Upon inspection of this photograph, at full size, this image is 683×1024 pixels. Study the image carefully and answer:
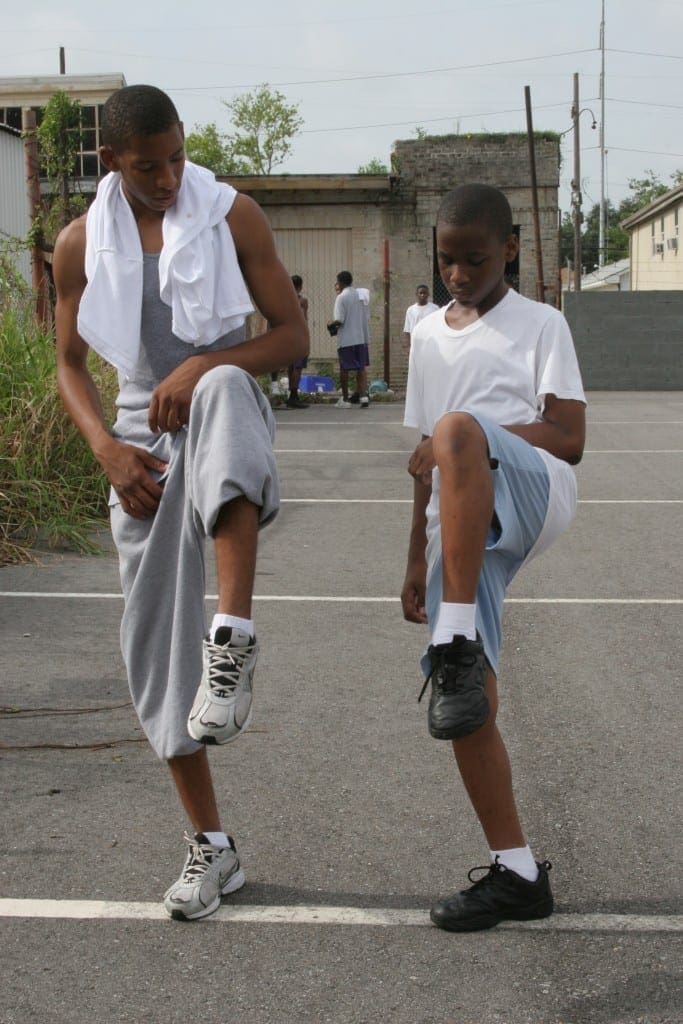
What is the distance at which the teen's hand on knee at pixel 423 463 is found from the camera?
3.29m

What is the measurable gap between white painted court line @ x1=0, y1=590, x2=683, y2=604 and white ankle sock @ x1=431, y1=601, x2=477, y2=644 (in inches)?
170

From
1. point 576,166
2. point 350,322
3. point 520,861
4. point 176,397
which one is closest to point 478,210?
point 176,397

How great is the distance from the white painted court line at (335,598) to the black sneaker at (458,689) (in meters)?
4.31

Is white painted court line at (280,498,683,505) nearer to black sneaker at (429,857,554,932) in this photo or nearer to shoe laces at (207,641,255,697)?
black sneaker at (429,857,554,932)

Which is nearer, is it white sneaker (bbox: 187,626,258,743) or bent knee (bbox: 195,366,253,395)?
white sneaker (bbox: 187,626,258,743)

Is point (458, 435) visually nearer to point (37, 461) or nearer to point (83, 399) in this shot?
point (83, 399)

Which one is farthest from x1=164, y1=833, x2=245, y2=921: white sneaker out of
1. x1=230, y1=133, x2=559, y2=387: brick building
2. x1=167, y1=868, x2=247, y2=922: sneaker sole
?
x1=230, y1=133, x2=559, y2=387: brick building

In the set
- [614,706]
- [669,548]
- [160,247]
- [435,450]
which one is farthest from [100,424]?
[669,548]

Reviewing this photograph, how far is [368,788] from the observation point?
445cm

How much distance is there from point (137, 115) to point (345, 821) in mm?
2173

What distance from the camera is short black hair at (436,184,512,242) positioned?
341 centimetres

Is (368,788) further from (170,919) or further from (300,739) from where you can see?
(170,919)

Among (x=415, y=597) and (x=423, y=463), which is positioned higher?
(x=423, y=463)

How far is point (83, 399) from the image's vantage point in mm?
3611
